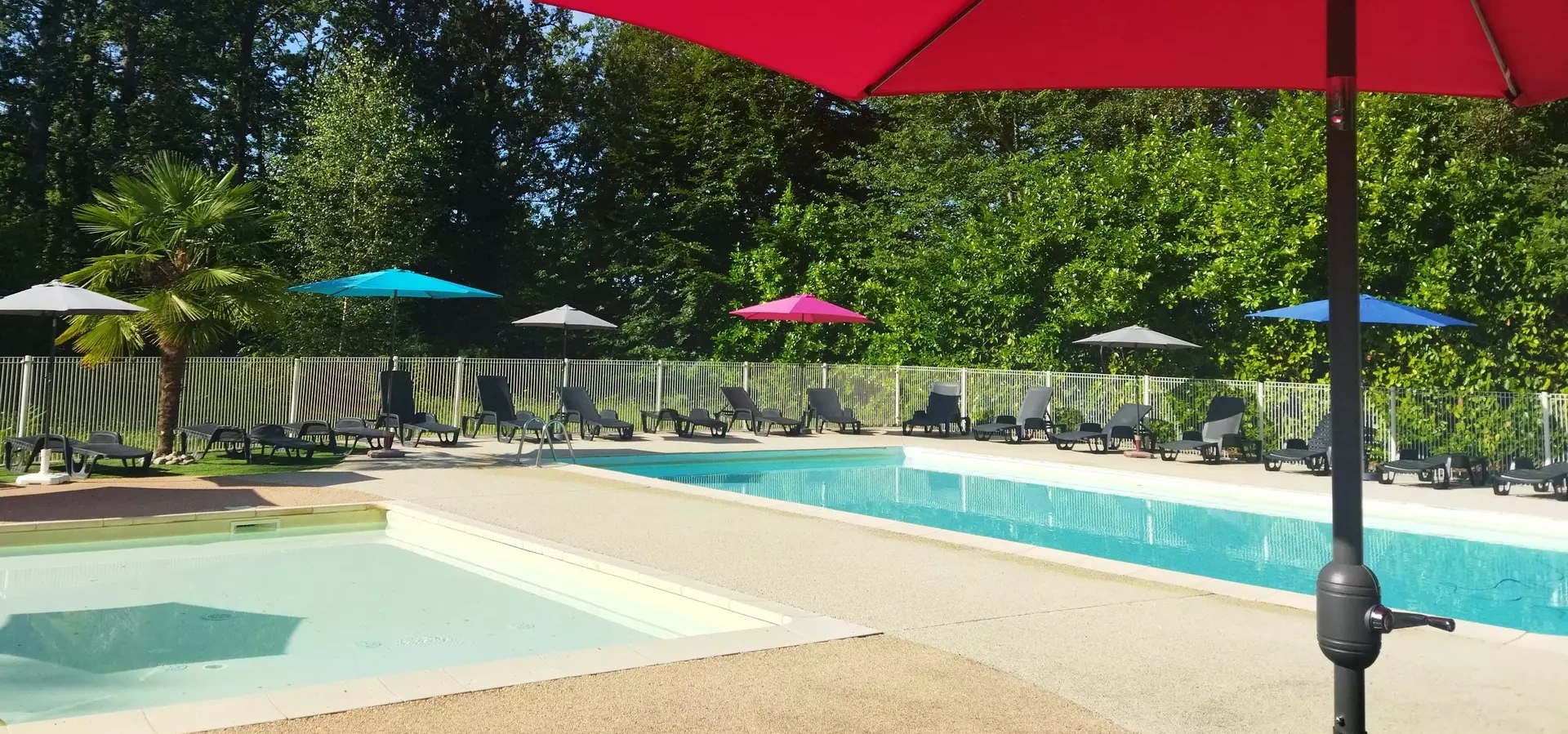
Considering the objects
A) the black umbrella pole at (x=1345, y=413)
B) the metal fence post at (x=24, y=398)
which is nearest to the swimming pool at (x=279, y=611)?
the black umbrella pole at (x=1345, y=413)

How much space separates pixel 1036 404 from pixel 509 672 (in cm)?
1480

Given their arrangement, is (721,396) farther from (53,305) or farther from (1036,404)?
(53,305)

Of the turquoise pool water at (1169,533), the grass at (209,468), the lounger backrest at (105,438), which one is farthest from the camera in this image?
the lounger backrest at (105,438)

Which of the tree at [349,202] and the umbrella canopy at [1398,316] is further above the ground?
the tree at [349,202]

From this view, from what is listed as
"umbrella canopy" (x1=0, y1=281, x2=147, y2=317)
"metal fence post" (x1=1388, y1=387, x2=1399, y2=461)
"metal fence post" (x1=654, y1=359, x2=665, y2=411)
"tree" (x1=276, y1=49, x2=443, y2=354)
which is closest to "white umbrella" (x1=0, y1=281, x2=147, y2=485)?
"umbrella canopy" (x1=0, y1=281, x2=147, y2=317)

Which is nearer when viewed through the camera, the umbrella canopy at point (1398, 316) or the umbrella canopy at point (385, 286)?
the umbrella canopy at point (1398, 316)

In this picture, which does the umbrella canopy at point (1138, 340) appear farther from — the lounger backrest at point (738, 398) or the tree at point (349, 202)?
the tree at point (349, 202)

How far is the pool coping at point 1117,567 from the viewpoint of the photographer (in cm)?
527

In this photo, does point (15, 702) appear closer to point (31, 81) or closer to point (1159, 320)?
point (1159, 320)

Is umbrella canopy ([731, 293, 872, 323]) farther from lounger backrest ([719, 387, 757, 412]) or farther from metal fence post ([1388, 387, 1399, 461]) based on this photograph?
metal fence post ([1388, 387, 1399, 461])

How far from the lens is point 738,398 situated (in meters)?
19.6

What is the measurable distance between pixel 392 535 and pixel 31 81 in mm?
22670

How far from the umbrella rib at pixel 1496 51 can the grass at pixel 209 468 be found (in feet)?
38.8

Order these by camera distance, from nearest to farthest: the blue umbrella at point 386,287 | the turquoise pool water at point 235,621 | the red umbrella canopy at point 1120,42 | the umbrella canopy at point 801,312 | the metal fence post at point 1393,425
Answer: the red umbrella canopy at point 1120,42, the turquoise pool water at point 235,621, the metal fence post at point 1393,425, the blue umbrella at point 386,287, the umbrella canopy at point 801,312
